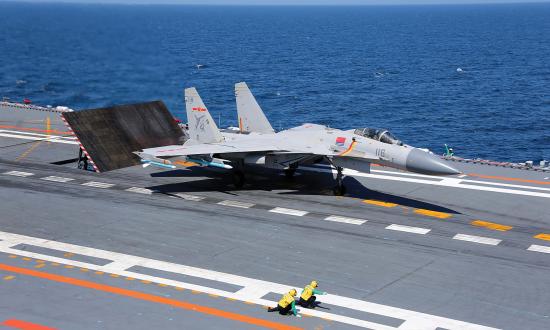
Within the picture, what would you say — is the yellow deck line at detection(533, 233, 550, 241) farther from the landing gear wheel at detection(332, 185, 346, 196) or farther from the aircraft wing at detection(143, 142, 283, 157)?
the aircraft wing at detection(143, 142, 283, 157)

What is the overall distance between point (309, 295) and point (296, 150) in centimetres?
1424

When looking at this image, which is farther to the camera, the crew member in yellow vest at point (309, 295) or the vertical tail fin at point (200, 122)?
the vertical tail fin at point (200, 122)

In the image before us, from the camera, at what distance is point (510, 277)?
24.9m

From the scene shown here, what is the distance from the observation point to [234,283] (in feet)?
78.7

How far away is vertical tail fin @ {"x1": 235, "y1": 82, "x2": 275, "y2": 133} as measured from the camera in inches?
1578

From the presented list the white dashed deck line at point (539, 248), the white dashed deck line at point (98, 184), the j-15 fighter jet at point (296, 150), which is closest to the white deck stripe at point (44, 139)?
the white dashed deck line at point (98, 184)

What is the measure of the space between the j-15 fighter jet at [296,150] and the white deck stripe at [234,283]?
9205 mm

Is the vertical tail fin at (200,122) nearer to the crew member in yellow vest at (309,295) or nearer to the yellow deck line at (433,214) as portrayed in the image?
the yellow deck line at (433,214)

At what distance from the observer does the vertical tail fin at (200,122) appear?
38.0 meters

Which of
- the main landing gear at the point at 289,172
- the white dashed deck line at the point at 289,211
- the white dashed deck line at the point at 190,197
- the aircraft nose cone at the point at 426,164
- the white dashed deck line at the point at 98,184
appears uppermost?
the aircraft nose cone at the point at 426,164

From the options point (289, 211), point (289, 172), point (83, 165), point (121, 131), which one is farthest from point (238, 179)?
point (83, 165)

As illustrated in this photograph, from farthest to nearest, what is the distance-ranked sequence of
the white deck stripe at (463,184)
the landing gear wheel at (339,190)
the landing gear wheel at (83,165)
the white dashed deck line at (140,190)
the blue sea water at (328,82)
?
the blue sea water at (328,82), the landing gear wheel at (83,165), the white deck stripe at (463,184), the white dashed deck line at (140,190), the landing gear wheel at (339,190)

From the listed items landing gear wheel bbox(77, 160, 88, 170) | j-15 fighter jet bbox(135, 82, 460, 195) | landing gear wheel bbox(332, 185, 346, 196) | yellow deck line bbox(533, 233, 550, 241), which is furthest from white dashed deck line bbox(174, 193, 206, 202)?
yellow deck line bbox(533, 233, 550, 241)

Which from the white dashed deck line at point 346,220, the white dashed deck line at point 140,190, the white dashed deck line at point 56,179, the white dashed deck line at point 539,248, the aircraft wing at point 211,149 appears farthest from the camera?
the white dashed deck line at point 56,179
